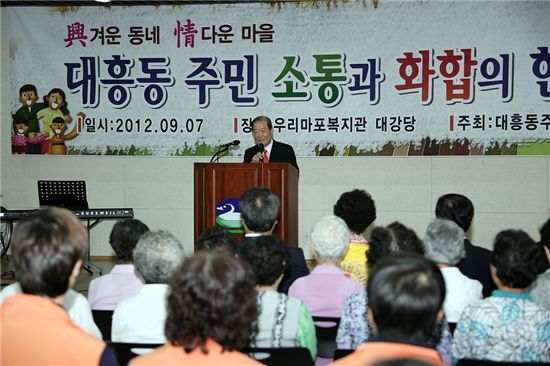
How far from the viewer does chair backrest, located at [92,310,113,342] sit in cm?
236

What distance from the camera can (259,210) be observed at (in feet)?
10.3

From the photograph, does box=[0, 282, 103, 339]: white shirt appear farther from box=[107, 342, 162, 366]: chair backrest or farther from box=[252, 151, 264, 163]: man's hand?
box=[252, 151, 264, 163]: man's hand

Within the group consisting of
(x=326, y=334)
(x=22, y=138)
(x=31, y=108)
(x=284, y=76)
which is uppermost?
(x=284, y=76)

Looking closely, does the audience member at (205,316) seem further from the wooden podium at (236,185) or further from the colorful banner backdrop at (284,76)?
the colorful banner backdrop at (284,76)

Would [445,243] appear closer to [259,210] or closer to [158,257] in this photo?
[259,210]

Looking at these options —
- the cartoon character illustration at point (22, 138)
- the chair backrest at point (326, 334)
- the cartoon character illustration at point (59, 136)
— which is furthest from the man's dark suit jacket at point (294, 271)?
the cartoon character illustration at point (22, 138)

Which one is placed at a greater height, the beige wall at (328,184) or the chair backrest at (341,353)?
the beige wall at (328,184)

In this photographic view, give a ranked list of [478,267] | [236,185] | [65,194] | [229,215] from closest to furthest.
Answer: [478,267]
[229,215]
[236,185]
[65,194]

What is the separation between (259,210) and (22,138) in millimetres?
4978

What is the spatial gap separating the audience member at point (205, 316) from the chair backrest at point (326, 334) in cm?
81

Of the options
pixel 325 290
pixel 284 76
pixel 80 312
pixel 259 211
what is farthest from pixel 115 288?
pixel 284 76

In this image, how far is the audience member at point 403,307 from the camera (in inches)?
56.7

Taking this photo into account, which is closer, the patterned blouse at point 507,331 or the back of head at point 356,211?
the patterned blouse at point 507,331

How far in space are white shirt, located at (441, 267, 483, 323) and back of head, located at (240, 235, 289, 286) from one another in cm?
67
